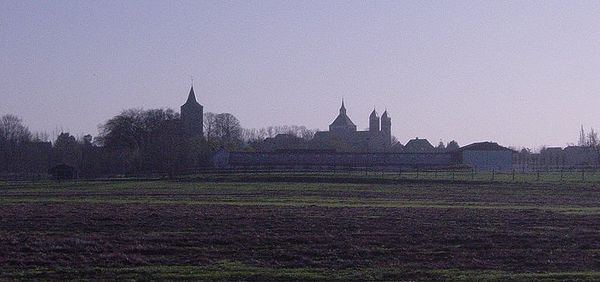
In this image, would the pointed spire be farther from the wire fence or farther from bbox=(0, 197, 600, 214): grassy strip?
bbox=(0, 197, 600, 214): grassy strip

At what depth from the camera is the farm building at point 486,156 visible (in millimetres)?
143625

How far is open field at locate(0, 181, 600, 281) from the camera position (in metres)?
21.0

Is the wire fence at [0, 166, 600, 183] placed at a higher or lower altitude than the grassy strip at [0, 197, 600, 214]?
higher

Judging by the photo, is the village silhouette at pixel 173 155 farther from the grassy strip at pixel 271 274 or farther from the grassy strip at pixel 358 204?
the grassy strip at pixel 271 274

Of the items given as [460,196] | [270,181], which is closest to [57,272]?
[460,196]

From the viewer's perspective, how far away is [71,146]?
136750 mm

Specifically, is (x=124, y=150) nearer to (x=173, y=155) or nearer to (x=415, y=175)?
(x=173, y=155)

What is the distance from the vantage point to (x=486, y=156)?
14562 cm

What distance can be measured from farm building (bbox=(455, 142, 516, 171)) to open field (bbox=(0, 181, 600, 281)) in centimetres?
10024

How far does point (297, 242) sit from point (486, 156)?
4819 inches

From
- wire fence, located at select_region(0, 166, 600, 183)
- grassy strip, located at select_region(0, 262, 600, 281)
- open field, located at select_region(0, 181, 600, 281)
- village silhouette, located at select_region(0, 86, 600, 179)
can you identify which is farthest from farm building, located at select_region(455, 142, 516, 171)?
grassy strip, located at select_region(0, 262, 600, 281)

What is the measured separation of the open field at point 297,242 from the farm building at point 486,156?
100m

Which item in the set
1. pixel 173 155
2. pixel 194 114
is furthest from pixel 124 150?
pixel 194 114

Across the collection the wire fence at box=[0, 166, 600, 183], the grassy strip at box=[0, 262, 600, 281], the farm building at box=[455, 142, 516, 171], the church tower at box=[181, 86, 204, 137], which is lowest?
the grassy strip at box=[0, 262, 600, 281]
